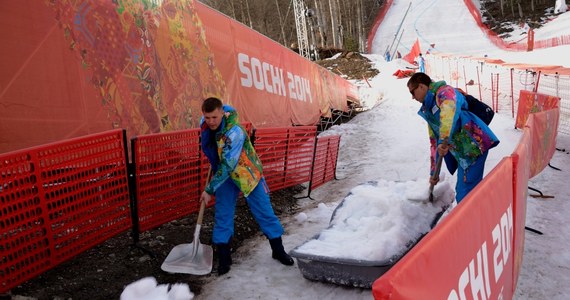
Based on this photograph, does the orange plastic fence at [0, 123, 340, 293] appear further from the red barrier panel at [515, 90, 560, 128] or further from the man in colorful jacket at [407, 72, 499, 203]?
the red barrier panel at [515, 90, 560, 128]

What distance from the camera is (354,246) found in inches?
143

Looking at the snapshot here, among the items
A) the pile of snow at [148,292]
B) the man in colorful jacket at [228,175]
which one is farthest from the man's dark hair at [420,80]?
the pile of snow at [148,292]

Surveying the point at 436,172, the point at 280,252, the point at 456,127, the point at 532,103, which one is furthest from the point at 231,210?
the point at 532,103

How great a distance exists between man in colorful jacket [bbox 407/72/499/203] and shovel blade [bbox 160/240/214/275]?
247cm

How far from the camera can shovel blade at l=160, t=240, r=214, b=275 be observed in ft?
12.3

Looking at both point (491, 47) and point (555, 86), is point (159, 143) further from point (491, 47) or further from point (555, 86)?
point (491, 47)

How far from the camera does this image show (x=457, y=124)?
414 centimetres

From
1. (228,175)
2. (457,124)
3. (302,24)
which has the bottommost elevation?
(228,175)

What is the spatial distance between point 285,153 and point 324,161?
1411mm

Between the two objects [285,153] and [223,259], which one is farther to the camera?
[285,153]

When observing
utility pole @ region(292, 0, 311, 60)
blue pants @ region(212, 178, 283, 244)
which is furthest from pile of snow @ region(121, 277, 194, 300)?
utility pole @ region(292, 0, 311, 60)

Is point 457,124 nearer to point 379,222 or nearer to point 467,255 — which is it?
point 379,222

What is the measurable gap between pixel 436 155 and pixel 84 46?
13.2 feet

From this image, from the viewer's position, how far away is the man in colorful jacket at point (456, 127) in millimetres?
3971
